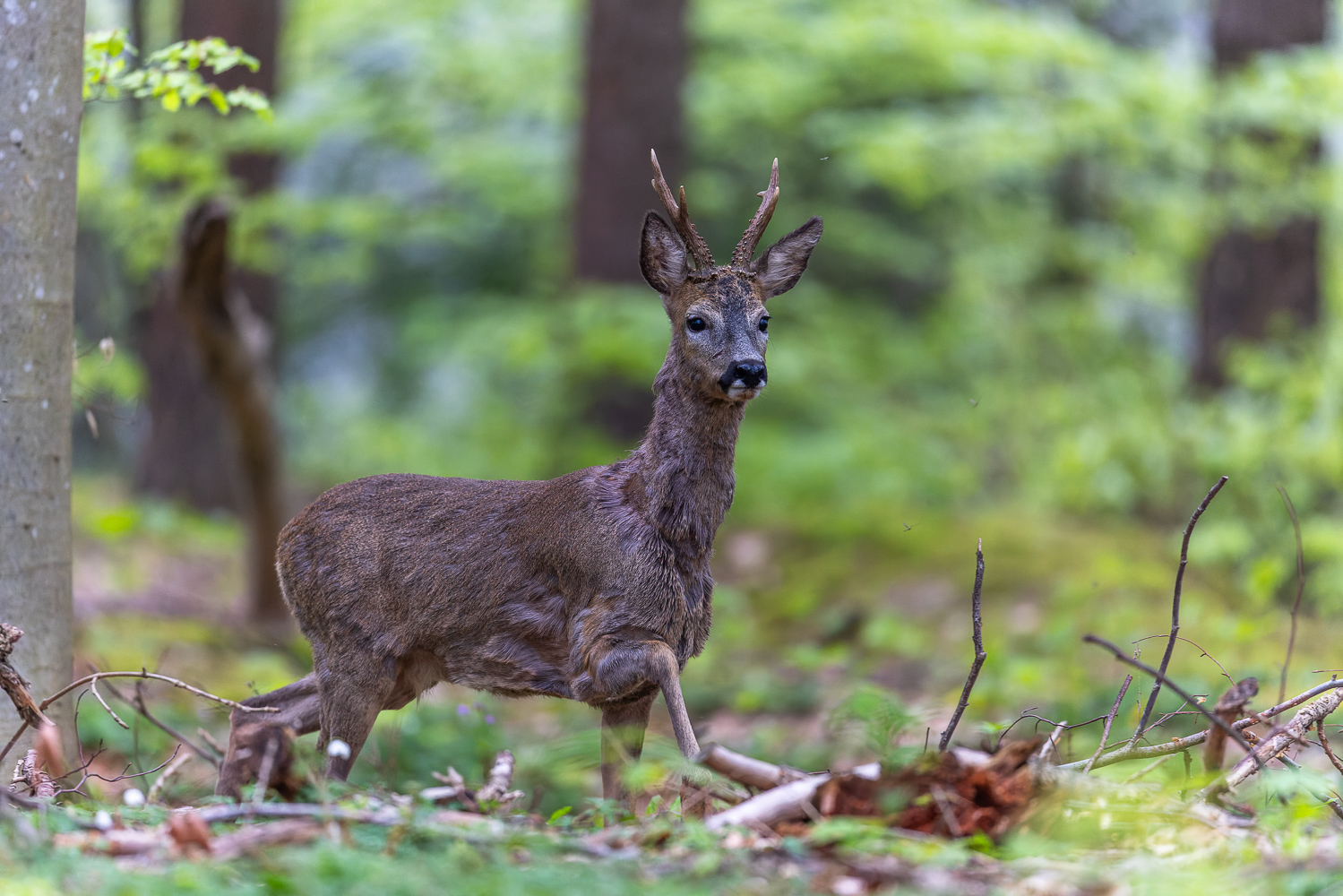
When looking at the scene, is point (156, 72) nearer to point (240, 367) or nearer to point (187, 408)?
point (240, 367)

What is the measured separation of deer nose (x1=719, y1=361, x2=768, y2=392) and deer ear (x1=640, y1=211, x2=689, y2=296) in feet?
1.80

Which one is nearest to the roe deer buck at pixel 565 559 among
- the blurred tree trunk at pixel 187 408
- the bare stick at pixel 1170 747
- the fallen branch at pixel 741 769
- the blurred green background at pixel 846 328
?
the fallen branch at pixel 741 769

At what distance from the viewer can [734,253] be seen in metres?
4.83

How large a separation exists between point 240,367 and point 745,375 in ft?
17.2

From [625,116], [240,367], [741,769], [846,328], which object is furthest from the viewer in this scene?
[846,328]

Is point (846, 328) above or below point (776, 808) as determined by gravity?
above

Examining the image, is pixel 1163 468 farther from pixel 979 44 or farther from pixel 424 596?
pixel 424 596

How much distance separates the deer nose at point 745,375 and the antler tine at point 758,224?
0.44 meters

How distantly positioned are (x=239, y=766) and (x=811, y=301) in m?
9.77

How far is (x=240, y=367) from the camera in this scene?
28.5 feet

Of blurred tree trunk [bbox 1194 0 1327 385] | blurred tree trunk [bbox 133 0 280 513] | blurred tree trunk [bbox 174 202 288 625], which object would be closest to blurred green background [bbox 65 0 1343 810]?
blurred tree trunk [bbox 1194 0 1327 385]

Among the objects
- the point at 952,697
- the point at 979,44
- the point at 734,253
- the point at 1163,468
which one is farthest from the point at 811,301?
the point at 734,253

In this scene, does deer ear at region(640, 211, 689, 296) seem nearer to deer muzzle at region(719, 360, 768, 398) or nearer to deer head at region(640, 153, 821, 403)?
deer head at region(640, 153, 821, 403)

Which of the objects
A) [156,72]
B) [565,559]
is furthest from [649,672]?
[156,72]
